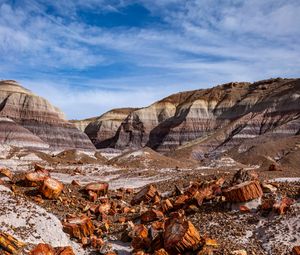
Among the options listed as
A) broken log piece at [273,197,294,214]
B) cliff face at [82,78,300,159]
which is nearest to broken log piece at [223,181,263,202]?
broken log piece at [273,197,294,214]

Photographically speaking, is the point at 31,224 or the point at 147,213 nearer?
the point at 31,224

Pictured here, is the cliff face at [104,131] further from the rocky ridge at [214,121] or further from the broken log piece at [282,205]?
the broken log piece at [282,205]

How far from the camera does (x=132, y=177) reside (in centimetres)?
3309

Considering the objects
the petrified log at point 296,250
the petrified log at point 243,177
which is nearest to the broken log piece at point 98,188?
the petrified log at point 243,177

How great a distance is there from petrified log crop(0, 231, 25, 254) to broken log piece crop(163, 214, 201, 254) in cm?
424

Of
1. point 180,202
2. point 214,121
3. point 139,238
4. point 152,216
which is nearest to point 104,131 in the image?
point 214,121

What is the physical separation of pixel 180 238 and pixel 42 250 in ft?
12.9

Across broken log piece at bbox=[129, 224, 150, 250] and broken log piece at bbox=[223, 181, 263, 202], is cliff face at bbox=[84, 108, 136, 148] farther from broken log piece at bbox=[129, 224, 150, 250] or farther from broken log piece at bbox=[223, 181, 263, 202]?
broken log piece at bbox=[129, 224, 150, 250]

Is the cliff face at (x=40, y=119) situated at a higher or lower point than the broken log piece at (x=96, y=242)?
higher

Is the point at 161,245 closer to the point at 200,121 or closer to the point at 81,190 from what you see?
the point at 81,190

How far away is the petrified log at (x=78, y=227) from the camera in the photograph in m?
15.1

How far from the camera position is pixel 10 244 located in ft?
40.8

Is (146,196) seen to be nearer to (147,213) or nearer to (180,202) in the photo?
(180,202)

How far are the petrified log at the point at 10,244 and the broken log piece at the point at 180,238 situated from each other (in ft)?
13.9
